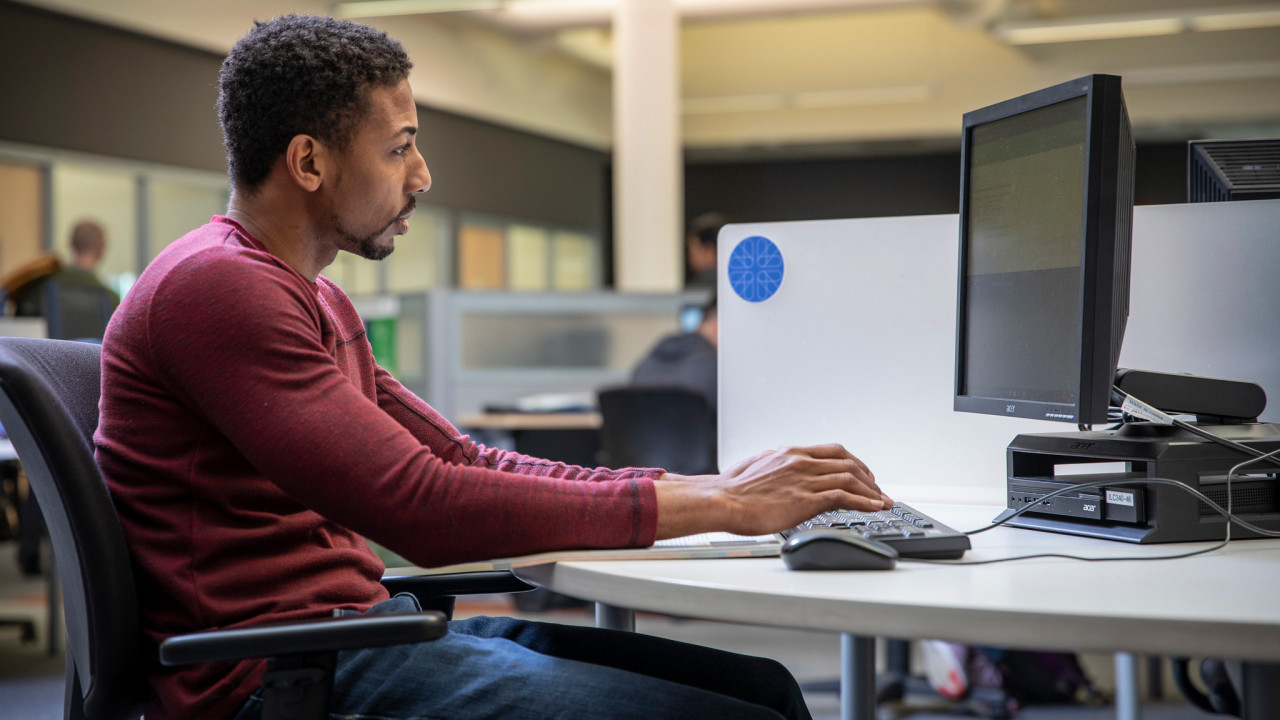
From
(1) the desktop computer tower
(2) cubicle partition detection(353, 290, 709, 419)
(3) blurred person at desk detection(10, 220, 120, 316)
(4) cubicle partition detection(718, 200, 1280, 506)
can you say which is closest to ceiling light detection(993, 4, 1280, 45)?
(2) cubicle partition detection(353, 290, 709, 419)

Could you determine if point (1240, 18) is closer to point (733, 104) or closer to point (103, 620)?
point (733, 104)

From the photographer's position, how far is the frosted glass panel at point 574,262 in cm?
1034

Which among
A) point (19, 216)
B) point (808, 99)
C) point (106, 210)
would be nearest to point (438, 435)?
point (19, 216)

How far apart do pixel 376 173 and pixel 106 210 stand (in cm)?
578

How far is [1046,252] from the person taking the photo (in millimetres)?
1100

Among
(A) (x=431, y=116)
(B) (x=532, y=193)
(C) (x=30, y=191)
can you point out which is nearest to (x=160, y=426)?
(C) (x=30, y=191)

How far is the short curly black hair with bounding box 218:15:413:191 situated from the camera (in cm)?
106

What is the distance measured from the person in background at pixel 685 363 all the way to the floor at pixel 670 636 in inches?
29.3

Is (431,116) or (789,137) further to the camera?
(789,137)

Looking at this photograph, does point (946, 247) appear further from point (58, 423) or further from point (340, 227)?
point (58, 423)

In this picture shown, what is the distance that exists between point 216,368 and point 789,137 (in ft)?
31.2

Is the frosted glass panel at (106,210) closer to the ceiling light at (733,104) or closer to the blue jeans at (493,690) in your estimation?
the ceiling light at (733,104)

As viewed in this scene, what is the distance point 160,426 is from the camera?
0.96 m

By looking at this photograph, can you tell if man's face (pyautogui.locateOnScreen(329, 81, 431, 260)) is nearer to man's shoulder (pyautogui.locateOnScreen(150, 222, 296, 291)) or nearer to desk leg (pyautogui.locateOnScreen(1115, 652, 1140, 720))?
man's shoulder (pyautogui.locateOnScreen(150, 222, 296, 291))
